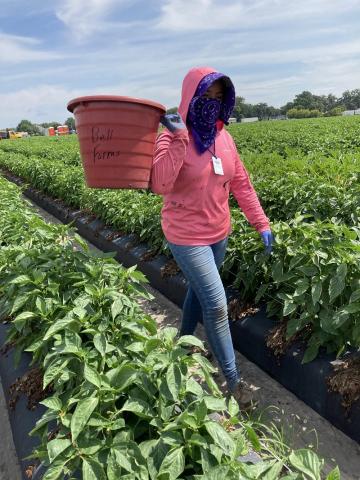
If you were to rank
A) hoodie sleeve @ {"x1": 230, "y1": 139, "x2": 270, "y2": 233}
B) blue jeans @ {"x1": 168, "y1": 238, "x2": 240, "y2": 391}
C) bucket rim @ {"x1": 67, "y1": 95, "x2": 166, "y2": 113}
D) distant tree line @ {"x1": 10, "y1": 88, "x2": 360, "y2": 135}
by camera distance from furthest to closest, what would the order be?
1. distant tree line @ {"x1": 10, "y1": 88, "x2": 360, "y2": 135}
2. hoodie sleeve @ {"x1": 230, "y1": 139, "x2": 270, "y2": 233}
3. blue jeans @ {"x1": 168, "y1": 238, "x2": 240, "y2": 391}
4. bucket rim @ {"x1": 67, "y1": 95, "x2": 166, "y2": 113}

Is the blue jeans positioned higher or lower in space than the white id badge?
lower

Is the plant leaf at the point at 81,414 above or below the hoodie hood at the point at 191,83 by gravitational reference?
below

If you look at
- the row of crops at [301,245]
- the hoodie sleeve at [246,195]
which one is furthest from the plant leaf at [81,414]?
the hoodie sleeve at [246,195]

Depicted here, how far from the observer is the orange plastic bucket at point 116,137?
75.9 inches

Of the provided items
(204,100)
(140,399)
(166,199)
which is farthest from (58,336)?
(204,100)

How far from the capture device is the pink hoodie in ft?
6.58

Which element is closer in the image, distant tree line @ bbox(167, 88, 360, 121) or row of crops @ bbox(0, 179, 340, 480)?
row of crops @ bbox(0, 179, 340, 480)

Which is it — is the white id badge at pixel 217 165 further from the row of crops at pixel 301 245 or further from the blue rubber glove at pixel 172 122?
the row of crops at pixel 301 245

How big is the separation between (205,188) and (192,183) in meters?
0.08

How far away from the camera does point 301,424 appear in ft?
7.88

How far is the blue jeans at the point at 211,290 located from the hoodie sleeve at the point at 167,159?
1.26 feet

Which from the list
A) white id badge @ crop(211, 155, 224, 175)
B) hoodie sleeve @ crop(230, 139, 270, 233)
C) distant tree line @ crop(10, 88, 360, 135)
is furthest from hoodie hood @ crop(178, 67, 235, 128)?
distant tree line @ crop(10, 88, 360, 135)

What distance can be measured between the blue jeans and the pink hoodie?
56 mm

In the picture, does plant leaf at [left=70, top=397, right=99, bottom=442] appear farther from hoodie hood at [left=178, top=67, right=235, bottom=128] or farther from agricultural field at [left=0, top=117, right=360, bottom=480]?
hoodie hood at [left=178, top=67, right=235, bottom=128]
